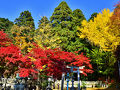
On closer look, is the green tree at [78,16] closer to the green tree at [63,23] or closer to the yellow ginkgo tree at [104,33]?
the green tree at [63,23]

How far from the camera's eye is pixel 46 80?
45.0 feet

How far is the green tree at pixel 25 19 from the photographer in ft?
103

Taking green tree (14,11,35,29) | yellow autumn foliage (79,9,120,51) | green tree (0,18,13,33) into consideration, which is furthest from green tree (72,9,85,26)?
green tree (0,18,13,33)

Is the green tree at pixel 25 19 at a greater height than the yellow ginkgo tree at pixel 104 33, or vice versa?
the green tree at pixel 25 19

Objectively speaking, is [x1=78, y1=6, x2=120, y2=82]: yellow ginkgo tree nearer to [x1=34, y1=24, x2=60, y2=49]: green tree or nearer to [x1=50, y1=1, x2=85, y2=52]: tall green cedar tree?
[x1=50, y1=1, x2=85, y2=52]: tall green cedar tree

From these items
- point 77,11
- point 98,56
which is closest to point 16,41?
point 77,11

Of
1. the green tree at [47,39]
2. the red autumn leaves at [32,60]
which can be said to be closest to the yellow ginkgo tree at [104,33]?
the green tree at [47,39]

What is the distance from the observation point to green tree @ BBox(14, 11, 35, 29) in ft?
103

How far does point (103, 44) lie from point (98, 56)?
11.4 feet

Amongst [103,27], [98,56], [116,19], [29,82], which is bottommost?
[29,82]

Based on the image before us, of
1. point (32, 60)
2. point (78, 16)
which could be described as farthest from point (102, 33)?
point (32, 60)

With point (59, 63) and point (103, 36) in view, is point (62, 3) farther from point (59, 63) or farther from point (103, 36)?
point (59, 63)

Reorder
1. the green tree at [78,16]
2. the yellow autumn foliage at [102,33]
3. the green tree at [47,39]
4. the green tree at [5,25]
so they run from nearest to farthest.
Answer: the yellow autumn foliage at [102,33] → the green tree at [47,39] → the green tree at [78,16] → the green tree at [5,25]

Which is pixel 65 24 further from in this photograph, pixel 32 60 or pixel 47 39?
pixel 32 60
